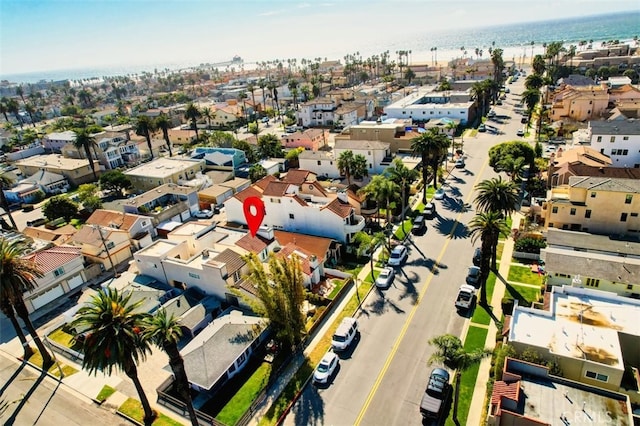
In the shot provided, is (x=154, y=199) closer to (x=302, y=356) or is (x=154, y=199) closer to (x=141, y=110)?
(x=302, y=356)

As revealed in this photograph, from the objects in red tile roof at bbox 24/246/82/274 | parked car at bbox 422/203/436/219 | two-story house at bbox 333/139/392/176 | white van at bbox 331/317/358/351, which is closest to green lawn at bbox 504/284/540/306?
white van at bbox 331/317/358/351

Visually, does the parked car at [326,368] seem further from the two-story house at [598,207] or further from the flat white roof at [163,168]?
the flat white roof at [163,168]

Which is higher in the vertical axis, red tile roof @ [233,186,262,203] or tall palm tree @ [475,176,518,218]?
tall palm tree @ [475,176,518,218]

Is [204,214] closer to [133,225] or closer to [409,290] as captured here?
[133,225]

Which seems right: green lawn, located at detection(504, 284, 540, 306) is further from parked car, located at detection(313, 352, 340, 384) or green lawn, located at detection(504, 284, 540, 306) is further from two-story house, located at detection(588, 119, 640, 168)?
two-story house, located at detection(588, 119, 640, 168)

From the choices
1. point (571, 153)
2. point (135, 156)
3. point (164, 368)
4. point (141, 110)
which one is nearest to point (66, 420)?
point (164, 368)

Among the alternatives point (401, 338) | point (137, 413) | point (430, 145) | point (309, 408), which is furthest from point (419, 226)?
point (137, 413)
